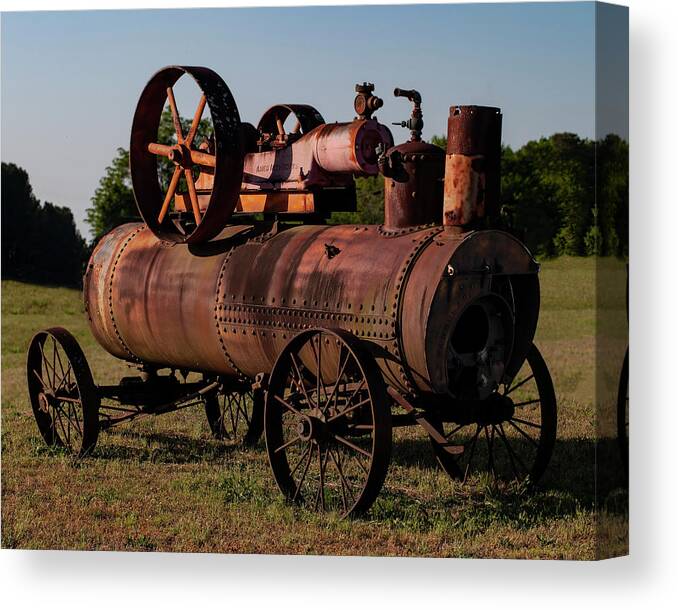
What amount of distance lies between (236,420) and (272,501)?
3392 millimetres

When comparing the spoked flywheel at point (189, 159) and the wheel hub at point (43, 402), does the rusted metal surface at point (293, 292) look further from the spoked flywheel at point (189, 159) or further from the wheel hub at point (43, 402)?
the wheel hub at point (43, 402)

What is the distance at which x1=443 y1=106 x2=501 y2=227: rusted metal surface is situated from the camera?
9188 mm

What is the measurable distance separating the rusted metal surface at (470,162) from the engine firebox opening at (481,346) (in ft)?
2.28

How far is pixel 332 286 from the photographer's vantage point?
970 centimetres

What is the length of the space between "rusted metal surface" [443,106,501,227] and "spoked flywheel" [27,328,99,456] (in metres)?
4.16

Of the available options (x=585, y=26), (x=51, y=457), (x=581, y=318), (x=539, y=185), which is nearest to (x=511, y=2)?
(x=585, y=26)

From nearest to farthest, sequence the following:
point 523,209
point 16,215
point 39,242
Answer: point 16,215 → point 39,242 → point 523,209

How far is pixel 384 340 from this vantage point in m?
9.21

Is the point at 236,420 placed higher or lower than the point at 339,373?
lower

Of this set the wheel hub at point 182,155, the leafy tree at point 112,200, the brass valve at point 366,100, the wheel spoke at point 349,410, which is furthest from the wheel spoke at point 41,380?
the leafy tree at point 112,200

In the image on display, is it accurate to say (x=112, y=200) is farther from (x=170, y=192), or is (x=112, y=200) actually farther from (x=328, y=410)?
(x=328, y=410)

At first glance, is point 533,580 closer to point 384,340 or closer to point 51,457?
point 384,340

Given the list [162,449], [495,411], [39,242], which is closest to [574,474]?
[495,411]

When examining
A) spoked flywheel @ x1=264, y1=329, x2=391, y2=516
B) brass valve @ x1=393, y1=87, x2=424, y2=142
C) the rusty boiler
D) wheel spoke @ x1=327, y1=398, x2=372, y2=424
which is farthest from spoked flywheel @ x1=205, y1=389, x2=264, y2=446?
brass valve @ x1=393, y1=87, x2=424, y2=142
